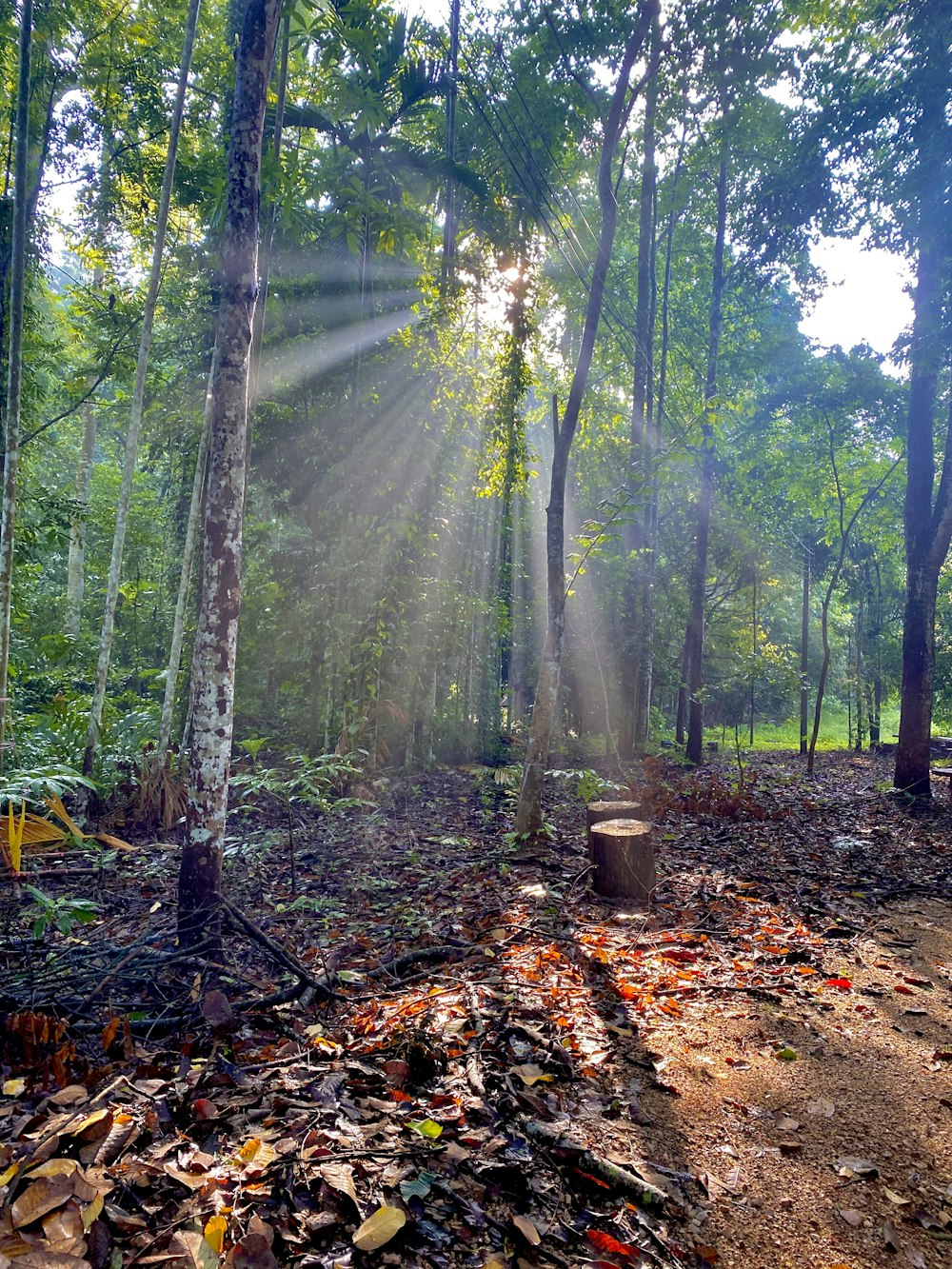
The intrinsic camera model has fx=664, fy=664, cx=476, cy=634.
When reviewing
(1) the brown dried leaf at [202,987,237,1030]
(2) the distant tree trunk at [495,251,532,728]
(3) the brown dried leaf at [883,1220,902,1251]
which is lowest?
(3) the brown dried leaf at [883,1220,902,1251]

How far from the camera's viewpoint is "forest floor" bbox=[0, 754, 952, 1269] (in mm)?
2021

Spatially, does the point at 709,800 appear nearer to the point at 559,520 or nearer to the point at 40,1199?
the point at 559,520

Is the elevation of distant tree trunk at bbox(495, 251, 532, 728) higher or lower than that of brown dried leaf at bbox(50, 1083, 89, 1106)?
higher

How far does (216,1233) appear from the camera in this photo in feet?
6.14

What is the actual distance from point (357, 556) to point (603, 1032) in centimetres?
787

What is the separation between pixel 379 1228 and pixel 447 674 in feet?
35.1

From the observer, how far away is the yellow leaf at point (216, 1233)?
1836 mm

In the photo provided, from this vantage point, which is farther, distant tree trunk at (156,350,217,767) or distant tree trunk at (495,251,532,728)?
distant tree trunk at (495,251,532,728)

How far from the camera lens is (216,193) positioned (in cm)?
866

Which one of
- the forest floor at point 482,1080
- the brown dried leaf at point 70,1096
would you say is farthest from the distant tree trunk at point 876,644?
the brown dried leaf at point 70,1096

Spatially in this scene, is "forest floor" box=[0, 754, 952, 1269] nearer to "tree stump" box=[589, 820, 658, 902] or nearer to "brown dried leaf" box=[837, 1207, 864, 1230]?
"brown dried leaf" box=[837, 1207, 864, 1230]

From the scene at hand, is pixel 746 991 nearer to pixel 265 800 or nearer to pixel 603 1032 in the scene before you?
pixel 603 1032

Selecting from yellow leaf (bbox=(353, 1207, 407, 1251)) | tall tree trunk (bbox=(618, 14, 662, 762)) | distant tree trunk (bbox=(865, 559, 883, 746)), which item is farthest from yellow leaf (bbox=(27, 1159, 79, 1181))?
distant tree trunk (bbox=(865, 559, 883, 746))

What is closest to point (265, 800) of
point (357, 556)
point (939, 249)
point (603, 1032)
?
point (357, 556)
